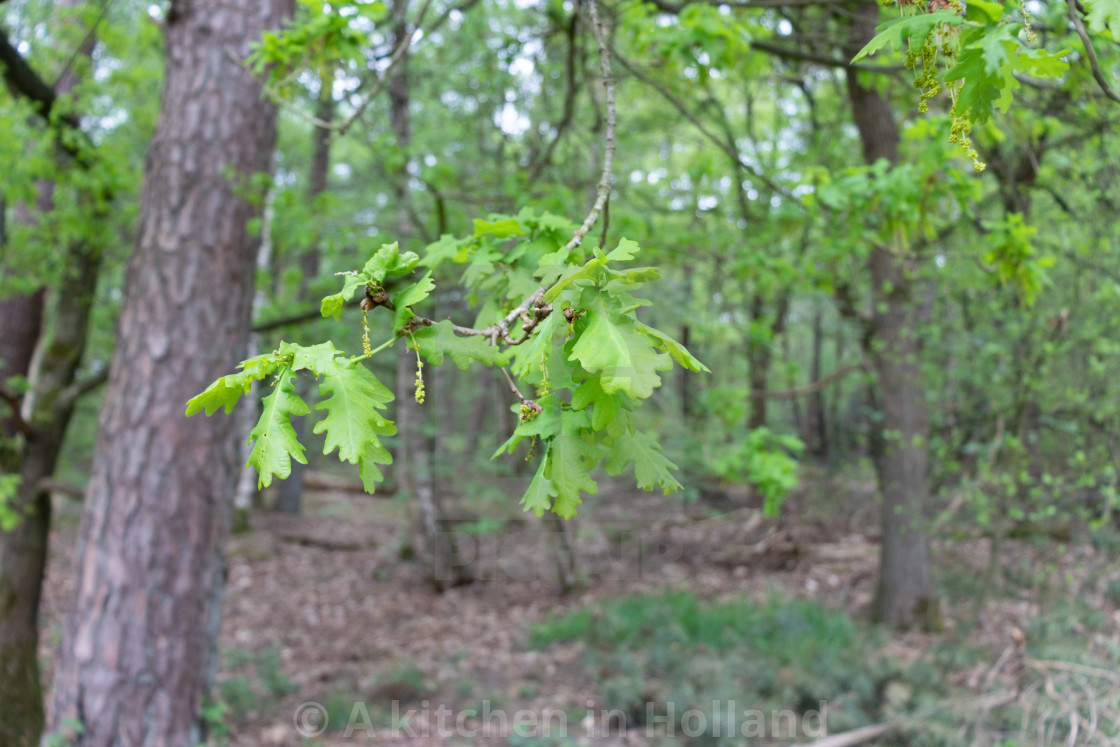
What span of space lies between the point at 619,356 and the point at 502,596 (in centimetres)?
738

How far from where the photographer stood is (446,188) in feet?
17.5

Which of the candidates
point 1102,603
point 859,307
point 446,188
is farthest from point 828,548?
point 446,188

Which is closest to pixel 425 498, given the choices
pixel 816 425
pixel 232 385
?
pixel 232 385

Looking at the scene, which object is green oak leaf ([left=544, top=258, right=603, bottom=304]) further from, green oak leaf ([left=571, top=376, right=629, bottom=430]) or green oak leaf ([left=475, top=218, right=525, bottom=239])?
green oak leaf ([left=475, top=218, right=525, bottom=239])

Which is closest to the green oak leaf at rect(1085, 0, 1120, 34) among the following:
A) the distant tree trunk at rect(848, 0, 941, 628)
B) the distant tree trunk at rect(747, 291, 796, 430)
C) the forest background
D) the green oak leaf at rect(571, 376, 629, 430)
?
the forest background

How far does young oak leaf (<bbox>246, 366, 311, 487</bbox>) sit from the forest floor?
3037 mm

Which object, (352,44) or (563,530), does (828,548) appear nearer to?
(563,530)

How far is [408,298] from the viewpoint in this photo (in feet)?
3.63

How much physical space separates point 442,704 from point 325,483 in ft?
32.6

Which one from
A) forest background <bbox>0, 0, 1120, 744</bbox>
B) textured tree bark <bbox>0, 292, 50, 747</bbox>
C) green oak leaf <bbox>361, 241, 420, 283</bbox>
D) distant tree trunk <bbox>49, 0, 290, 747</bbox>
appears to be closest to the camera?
green oak leaf <bbox>361, 241, 420, 283</bbox>

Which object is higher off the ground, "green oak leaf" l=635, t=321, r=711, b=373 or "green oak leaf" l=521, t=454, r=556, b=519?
"green oak leaf" l=635, t=321, r=711, b=373

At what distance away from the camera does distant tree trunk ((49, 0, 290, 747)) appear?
3.10m

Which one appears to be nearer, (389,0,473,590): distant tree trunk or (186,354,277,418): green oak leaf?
(186,354,277,418): green oak leaf

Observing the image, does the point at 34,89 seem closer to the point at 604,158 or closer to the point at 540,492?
the point at 604,158
